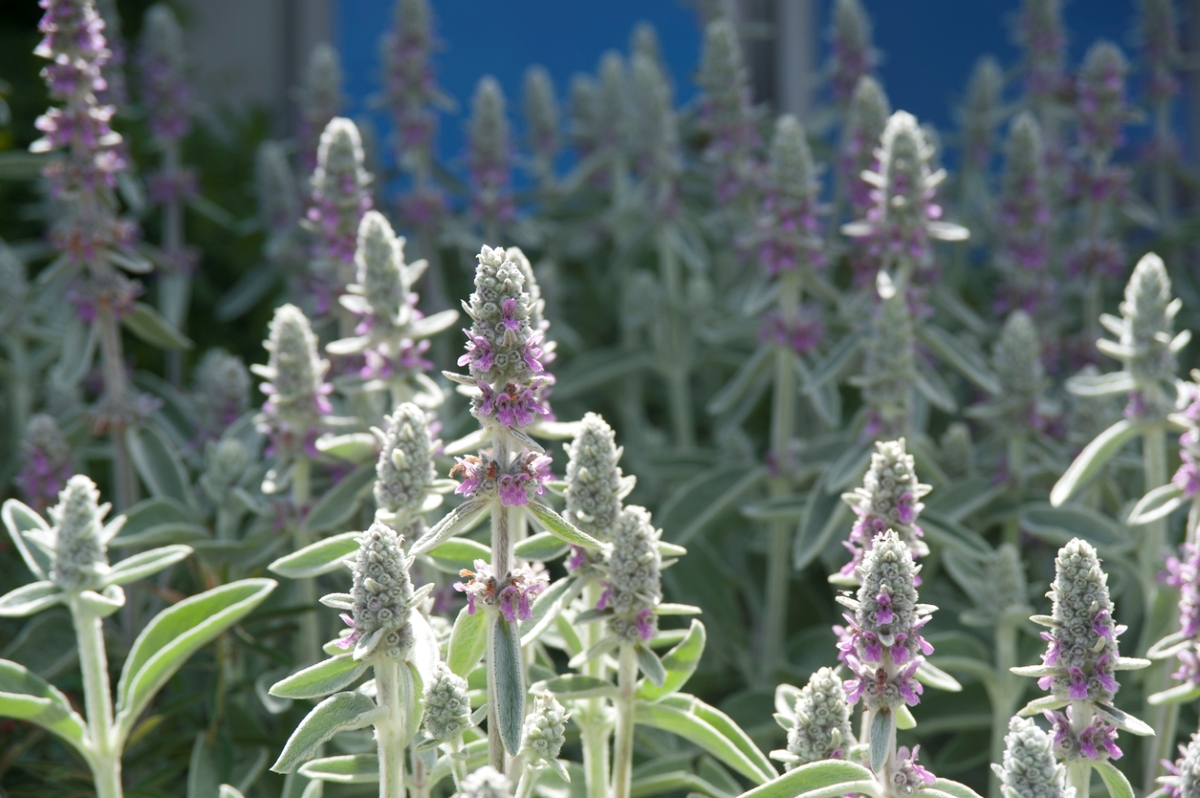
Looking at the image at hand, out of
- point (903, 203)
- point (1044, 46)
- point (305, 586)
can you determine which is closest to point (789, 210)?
point (903, 203)

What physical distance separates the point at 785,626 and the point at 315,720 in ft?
5.16

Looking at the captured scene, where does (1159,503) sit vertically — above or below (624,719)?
above

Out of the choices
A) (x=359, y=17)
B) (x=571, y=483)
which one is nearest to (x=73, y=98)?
(x=571, y=483)

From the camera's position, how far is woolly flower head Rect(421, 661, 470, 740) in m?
1.23

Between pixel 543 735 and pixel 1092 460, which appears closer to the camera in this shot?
pixel 543 735

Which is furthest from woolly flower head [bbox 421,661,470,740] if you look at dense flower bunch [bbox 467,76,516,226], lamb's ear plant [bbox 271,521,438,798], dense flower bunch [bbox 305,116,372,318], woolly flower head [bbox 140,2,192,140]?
woolly flower head [bbox 140,2,192,140]

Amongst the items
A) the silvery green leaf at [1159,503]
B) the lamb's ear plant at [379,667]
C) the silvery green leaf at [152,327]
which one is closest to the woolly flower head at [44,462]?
the silvery green leaf at [152,327]

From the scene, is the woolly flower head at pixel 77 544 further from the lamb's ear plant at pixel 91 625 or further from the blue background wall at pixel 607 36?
the blue background wall at pixel 607 36

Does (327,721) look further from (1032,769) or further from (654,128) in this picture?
(654,128)

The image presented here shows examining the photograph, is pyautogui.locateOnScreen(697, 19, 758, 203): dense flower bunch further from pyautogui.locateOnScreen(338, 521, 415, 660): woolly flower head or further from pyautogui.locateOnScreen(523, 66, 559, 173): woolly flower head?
pyautogui.locateOnScreen(338, 521, 415, 660): woolly flower head

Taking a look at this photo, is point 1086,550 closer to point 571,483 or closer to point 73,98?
point 571,483

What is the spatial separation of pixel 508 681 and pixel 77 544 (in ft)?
2.07

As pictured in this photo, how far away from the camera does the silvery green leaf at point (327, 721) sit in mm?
1213

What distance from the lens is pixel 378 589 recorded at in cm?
121
